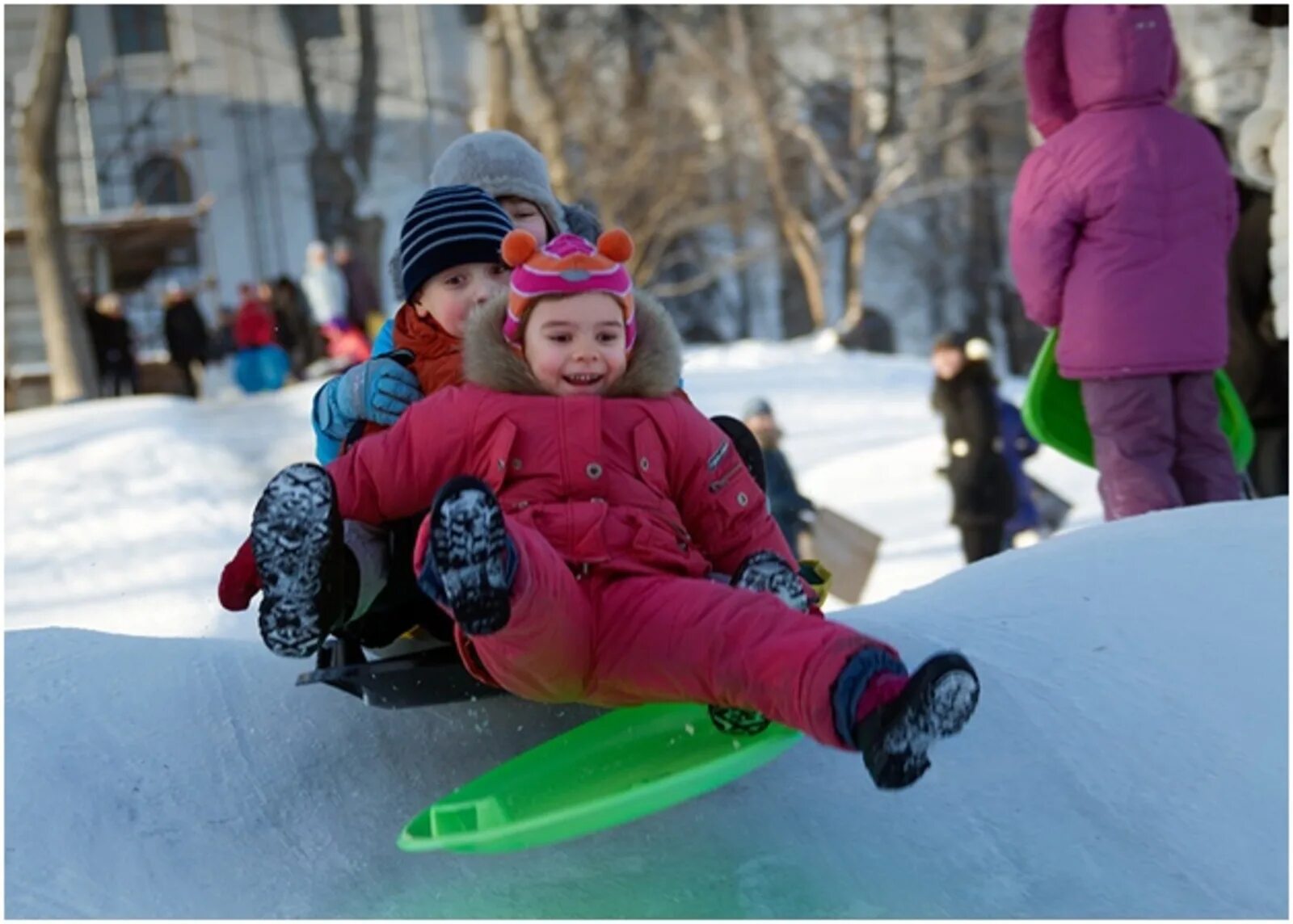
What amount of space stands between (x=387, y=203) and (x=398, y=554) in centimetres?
2579

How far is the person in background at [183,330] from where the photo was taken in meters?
17.8

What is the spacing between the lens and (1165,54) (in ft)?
16.1

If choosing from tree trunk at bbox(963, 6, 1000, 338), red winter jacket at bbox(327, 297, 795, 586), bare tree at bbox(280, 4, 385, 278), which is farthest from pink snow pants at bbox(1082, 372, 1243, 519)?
bare tree at bbox(280, 4, 385, 278)

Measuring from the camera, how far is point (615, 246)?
9.92 ft

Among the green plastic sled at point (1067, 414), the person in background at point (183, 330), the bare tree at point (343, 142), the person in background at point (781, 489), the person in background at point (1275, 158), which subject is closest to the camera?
the green plastic sled at point (1067, 414)

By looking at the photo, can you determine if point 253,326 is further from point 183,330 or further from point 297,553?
point 297,553

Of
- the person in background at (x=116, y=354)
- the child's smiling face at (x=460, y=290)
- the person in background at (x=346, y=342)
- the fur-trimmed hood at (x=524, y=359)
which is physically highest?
the child's smiling face at (x=460, y=290)

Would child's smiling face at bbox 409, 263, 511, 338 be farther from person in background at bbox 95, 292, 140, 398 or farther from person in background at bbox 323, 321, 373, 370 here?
person in background at bbox 95, 292, 140, 398

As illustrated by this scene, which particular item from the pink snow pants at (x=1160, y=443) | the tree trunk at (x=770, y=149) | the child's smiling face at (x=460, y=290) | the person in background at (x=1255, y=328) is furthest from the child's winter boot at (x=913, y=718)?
the tree trunk at (x=770, y=149)

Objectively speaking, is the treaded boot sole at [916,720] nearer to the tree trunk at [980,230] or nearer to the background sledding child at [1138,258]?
the background sledding child at [1138,258]

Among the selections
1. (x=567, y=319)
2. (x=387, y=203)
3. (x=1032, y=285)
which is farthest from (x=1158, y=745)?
(x=387, y=203)

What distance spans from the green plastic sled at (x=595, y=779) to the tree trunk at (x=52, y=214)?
1358cm

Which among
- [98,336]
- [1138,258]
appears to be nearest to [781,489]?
[1138,258]

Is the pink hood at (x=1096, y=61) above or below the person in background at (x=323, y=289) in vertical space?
above
